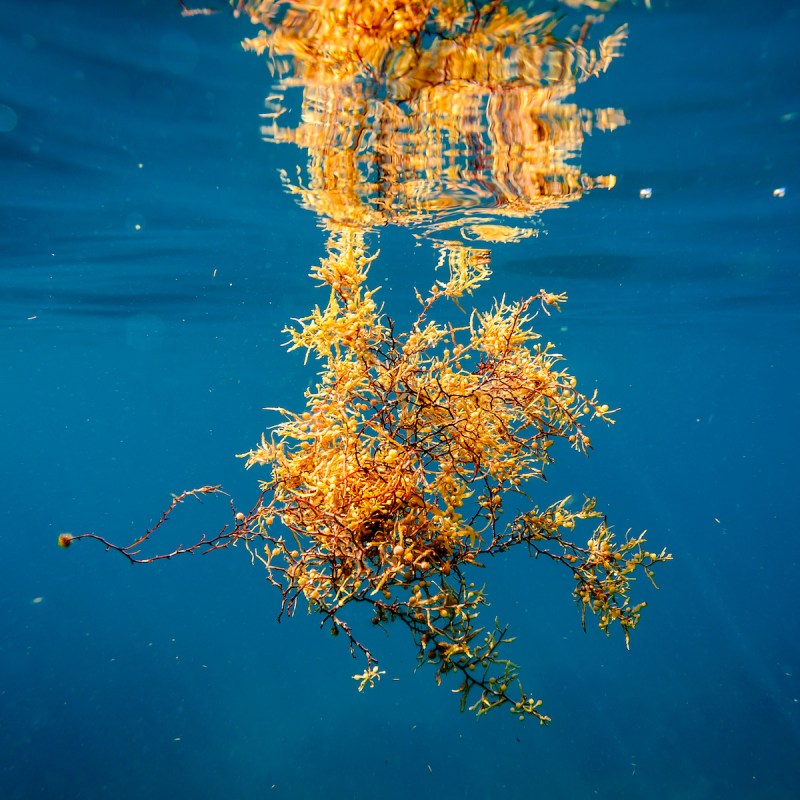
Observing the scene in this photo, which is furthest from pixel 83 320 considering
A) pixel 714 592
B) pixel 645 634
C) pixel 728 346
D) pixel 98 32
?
pixel 714 592

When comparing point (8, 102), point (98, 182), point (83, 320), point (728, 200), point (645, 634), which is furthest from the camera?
point (645, 634)

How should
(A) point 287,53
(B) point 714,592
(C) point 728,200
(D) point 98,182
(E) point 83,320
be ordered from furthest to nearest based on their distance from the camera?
(B) point 714,592 → (E) point 83,320 → (C) point 728,200 → (D) point 98,182 → (A) point 287,53

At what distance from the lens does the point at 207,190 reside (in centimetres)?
1170

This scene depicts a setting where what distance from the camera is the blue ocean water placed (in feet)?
24.6

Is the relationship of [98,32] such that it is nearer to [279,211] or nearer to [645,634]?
[279,211]

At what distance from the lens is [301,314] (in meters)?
27.8

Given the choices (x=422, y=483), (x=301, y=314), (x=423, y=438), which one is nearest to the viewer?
(x=422, y=483)

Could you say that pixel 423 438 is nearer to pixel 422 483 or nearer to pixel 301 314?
pixel 422 483

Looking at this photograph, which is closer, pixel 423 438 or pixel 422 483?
pixel 422 483

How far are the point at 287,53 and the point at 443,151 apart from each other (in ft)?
9.80

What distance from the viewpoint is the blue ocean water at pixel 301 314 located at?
24.6ft

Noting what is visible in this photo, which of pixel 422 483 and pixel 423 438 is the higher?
pixel 423 438

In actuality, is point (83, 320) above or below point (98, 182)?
below

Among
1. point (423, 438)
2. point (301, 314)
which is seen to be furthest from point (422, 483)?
point (301, 314)
